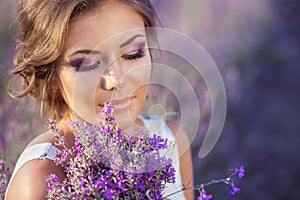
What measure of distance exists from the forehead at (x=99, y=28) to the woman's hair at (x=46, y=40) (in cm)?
2

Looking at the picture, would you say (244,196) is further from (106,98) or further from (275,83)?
(106,98)

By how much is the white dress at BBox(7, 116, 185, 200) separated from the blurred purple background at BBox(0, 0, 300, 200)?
3.65 feet

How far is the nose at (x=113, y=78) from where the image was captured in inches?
58.5

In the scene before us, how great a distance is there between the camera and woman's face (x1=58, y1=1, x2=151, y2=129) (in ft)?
4.97

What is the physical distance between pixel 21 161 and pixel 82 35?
0.43m

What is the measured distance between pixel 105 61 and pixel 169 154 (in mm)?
694

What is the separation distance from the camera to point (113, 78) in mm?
1484

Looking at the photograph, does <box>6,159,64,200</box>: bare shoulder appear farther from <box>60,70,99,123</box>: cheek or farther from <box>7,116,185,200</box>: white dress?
<box>60,70,99,123</box>: cheek

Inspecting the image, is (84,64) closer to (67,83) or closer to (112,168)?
(67,83)

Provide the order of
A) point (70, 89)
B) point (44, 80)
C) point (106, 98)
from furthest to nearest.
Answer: point (44, 80)
point (70, 89)
point (106, 98)

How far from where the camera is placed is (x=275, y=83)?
12.3 feet

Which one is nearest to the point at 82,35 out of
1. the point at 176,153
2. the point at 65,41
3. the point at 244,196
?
the point at 65,41

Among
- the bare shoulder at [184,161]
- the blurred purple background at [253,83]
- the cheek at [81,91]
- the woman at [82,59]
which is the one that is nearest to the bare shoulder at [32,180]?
the woman at [82,59]

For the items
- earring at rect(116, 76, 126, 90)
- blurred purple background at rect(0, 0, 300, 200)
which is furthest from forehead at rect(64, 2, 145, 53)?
blurred purple background at rect(0, 0, 300, 200)
